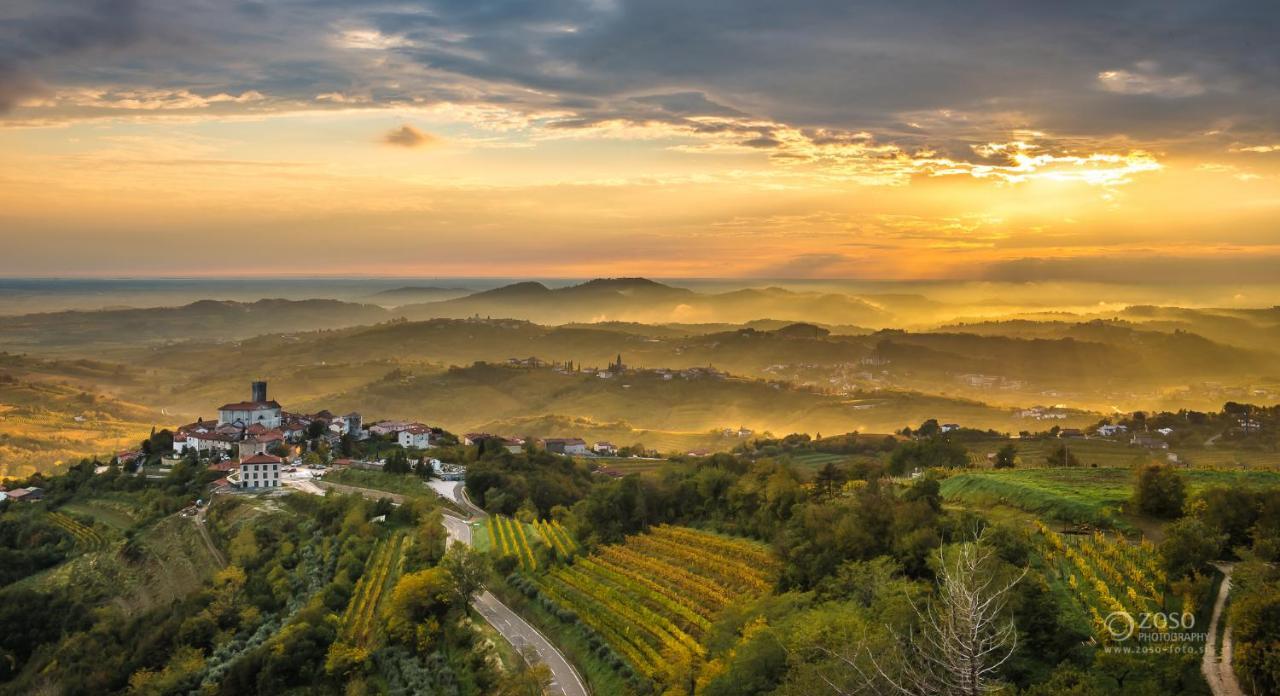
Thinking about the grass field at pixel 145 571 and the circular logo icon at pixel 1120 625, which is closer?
the circular logo icon at pixel 1120 625

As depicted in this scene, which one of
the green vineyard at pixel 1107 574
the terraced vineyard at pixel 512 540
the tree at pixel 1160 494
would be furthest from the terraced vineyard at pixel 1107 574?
the terraced vineyard at pixel 512 540

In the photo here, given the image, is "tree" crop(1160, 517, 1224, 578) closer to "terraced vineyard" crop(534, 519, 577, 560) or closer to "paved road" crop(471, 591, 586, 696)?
"paved road" crop(471, 591, 586, 696)

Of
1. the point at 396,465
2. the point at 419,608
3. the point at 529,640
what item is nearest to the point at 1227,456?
the point at 529,640

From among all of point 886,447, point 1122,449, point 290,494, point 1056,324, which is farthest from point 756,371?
point 290,494

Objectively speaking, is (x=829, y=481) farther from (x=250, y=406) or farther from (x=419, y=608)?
(x=250, y=406)

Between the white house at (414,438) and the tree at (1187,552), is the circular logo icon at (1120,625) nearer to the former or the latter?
the tree at (1187,552)

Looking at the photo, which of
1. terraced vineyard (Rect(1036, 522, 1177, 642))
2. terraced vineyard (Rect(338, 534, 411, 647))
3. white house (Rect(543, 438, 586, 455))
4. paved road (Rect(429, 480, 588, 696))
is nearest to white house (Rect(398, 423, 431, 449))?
white house (Rect(543, 438, 586, 455))

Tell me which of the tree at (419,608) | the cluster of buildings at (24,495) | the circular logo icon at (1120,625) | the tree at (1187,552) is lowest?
the cluster of buildings at (24,495)

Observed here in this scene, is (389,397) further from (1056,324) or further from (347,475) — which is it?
(1056,324)
